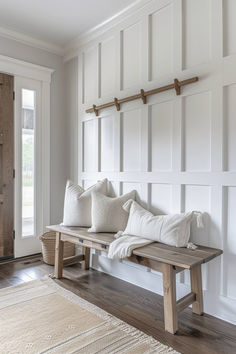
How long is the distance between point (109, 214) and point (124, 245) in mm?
559

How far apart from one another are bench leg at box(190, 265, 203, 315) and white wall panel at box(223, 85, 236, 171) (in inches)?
32.2

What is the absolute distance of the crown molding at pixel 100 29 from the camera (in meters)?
2.62

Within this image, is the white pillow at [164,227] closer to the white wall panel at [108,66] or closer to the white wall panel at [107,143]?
the white wall panel at [107,143]

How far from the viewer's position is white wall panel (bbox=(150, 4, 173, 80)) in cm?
238

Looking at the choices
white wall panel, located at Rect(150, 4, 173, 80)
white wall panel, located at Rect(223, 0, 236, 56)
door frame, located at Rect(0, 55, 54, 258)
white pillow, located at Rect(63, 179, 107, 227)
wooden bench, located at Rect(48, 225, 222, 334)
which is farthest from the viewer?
door frame, located at Rect(0, 55, 54, 258)

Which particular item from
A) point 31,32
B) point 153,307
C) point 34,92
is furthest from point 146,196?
A: point 31,32

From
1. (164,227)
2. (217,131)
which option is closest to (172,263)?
(164,227)

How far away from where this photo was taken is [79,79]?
343cm

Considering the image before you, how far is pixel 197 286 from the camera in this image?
6.81 feet

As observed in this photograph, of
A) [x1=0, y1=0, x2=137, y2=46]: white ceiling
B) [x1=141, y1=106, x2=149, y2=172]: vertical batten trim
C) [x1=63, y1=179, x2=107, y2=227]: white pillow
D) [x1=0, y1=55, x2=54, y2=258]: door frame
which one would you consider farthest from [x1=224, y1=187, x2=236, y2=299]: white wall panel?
[x1=0, y1=55, x2=54, y2=258]: door frame

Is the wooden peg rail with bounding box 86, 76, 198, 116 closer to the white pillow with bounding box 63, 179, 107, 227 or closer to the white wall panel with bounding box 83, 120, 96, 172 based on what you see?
the white wall panel with bounding box 83, 120, 96, 172

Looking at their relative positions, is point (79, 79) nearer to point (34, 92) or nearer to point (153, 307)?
point (34, 92)

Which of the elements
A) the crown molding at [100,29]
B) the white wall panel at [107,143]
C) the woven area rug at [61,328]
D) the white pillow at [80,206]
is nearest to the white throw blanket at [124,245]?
the woven area rug at [61,328]

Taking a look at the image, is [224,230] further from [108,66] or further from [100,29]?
[100,29]
